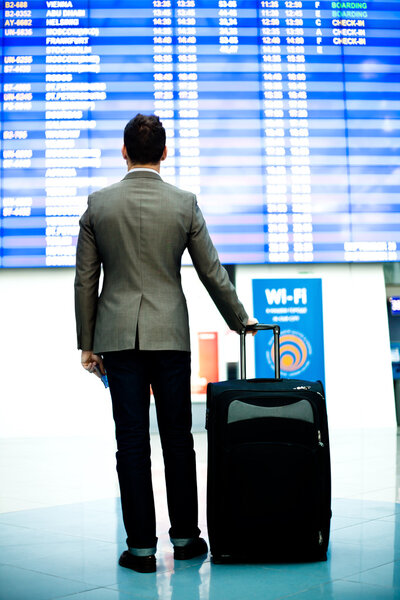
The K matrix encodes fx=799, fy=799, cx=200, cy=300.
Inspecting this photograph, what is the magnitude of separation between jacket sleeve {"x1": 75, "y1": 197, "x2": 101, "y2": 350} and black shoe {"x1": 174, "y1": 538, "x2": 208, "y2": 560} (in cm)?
66

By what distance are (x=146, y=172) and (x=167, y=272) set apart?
32cm

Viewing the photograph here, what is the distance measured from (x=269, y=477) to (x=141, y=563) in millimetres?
439

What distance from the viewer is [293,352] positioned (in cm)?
616

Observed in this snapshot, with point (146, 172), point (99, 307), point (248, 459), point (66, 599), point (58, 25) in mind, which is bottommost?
point (66, 599)

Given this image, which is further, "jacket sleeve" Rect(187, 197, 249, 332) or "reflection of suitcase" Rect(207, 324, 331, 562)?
"jacket sleeve" Rect(187, 197, 249, 332)

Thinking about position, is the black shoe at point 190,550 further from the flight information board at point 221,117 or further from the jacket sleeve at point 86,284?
the flight information board at point 221,117

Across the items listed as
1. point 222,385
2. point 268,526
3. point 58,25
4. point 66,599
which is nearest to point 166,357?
point 222,385

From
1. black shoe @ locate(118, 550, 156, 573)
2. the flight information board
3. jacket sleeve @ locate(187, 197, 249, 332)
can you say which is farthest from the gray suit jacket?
the flight information board

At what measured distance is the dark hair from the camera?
2391 millimetres

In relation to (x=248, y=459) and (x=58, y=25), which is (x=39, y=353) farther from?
(x=248, y=459)

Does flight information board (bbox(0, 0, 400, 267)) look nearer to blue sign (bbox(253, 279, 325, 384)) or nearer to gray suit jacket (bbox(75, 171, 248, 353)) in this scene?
blue sign (bbox(253, 279, 325, 384))

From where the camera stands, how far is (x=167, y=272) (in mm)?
2387

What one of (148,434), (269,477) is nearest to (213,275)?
(148,434)

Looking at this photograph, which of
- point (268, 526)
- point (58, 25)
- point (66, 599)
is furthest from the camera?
point (58, 25)
